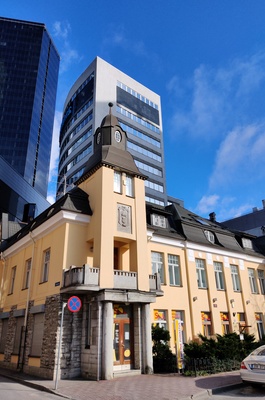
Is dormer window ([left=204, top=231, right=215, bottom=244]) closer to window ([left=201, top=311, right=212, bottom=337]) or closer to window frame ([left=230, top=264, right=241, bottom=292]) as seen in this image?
window frame ([left=230, top=264, right=241, bottom=292])

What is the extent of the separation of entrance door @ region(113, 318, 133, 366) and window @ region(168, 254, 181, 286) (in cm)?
555

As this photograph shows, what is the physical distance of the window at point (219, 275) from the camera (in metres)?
21.2

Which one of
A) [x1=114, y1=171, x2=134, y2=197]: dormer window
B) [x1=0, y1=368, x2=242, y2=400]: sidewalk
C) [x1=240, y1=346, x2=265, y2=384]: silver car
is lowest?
[x1=0, y1=368, x2=242, y2=400]: sidewalk

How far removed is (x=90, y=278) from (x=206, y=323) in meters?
10.3

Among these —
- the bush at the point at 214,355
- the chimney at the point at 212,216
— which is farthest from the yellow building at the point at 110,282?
the chimney at the point at 212,216

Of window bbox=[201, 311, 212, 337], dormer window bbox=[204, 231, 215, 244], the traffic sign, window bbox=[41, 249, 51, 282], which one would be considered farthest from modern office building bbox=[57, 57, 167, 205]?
the traffic sign

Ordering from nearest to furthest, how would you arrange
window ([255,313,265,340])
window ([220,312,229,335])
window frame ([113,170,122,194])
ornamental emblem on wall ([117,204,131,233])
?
1. ornamental emblem on wall ([117,204,131,233])
2. window frame ([113,170,122,194])
3. window ([220,312,229,335])
4. window ([255,313,265,340])

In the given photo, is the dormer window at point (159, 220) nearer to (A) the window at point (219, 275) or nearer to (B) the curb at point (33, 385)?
(A) the window at point (219, 275)

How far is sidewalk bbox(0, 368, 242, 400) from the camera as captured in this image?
8734 mm

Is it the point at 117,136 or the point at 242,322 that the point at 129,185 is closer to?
the point at 117,136

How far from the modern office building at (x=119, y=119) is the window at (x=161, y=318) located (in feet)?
127

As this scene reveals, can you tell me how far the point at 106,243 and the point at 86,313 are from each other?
10.6 ft

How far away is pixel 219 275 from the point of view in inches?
854

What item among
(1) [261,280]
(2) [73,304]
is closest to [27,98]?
(1) [261,280]
